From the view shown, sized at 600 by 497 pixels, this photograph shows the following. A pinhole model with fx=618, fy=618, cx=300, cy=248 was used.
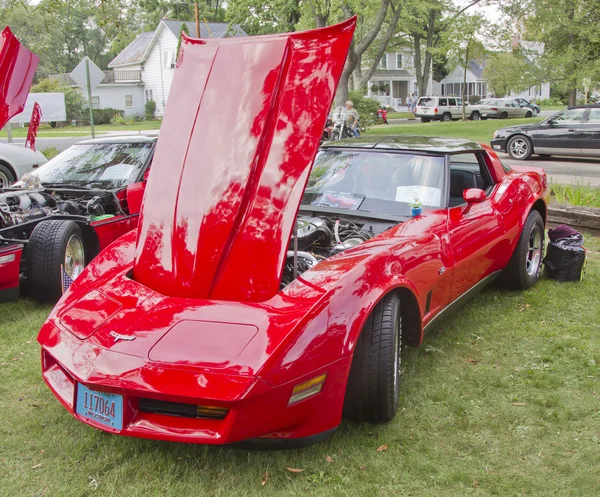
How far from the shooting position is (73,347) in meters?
2.80

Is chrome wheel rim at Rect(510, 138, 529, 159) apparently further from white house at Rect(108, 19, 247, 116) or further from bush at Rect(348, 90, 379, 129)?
white house at Rect(108, 19, 247, 116)

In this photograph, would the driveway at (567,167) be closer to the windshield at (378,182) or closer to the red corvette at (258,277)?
the windshield at (378,182)

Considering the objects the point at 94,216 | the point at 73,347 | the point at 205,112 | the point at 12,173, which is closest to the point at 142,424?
the point at 73,347

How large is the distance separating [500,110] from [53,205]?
37041mm

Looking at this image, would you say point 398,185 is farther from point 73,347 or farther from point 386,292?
point 73,347

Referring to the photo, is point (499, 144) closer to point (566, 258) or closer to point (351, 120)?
point (351, 120)

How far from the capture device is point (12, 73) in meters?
5.51

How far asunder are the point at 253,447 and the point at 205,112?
1848 mm

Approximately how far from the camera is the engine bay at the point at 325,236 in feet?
11.6

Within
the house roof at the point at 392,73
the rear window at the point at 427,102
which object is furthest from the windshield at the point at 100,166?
the house roof at the point at 392,73

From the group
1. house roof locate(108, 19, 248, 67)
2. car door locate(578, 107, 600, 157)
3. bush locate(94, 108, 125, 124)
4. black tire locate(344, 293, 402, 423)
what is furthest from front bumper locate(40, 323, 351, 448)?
bush locate(94, 108, 125, 124)

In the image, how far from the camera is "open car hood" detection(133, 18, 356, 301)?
312 centimetres

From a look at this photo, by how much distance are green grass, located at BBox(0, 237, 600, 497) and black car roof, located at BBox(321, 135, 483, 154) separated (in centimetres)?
146

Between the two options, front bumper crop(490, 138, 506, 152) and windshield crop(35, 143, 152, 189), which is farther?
front bumper crop(490, 138, 506, 152)
